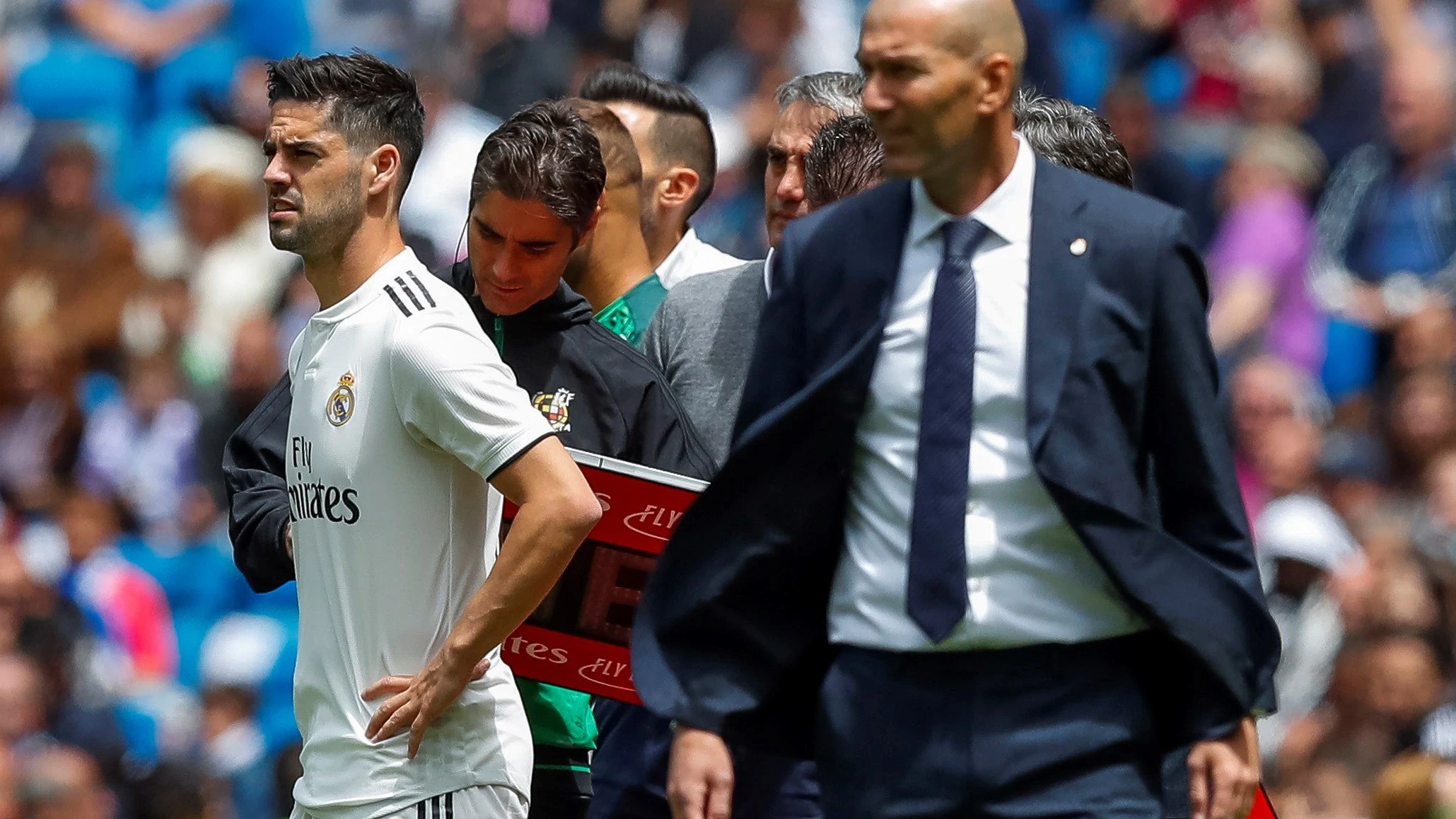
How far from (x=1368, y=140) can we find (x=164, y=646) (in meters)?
5.79

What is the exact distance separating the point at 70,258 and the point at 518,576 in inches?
311

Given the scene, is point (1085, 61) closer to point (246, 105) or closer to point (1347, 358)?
point (1347, 358)

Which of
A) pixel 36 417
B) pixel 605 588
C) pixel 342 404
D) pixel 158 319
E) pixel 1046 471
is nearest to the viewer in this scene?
pixel 1046 471

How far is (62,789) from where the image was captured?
8.49 m

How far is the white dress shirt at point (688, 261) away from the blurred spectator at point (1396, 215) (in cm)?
382

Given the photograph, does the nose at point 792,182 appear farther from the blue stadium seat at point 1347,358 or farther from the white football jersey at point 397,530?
the blue stadium seat at point 1347,358

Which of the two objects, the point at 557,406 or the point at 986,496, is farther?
the point at 557,406

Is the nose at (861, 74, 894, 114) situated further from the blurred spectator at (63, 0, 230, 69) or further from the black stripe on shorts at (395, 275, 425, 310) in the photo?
the blurred spectator at (63, 0, 230, 69)

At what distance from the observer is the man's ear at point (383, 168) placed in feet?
14.0

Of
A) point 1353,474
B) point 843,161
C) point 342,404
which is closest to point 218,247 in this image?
point 1353,474

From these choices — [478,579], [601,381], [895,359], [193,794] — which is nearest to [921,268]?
[895,359]

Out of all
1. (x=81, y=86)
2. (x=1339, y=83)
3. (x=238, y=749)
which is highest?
(x=81, y=86)

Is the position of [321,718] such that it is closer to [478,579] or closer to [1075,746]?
[478,579]

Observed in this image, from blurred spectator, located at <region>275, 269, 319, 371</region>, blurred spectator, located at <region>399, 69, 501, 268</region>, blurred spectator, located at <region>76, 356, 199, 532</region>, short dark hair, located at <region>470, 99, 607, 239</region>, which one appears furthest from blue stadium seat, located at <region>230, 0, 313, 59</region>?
short dark hair, located at <region>470, 99, 607, 239</region>
